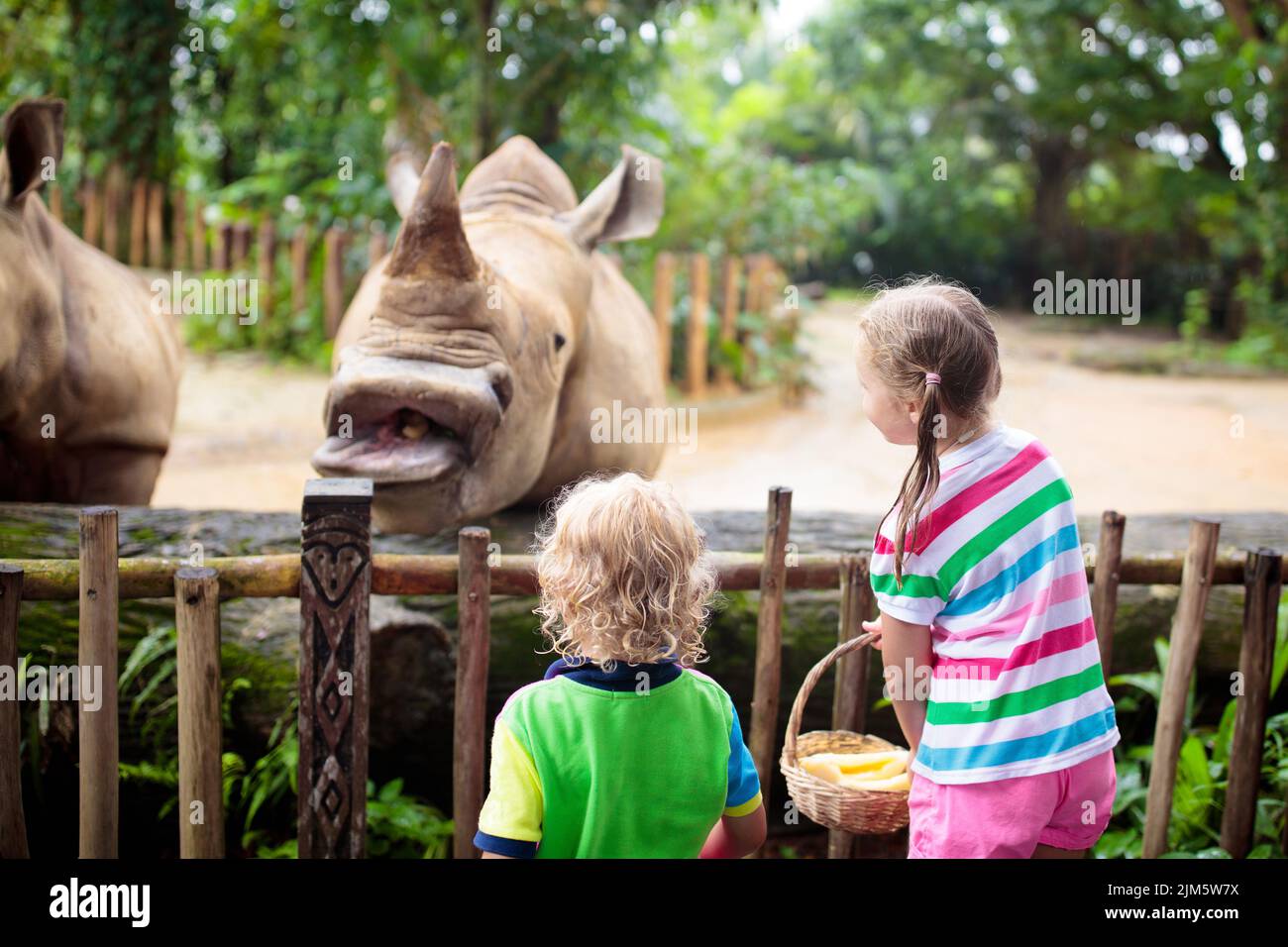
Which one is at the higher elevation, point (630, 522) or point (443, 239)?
point (443, 239)

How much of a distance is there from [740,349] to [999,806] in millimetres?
9259

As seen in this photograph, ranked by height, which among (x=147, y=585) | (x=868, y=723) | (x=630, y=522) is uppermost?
(x=630, y=522)

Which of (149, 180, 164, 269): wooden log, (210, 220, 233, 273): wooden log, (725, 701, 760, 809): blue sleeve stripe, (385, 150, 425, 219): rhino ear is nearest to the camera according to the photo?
(725, 701, 760, 809): blue sleeve stripe

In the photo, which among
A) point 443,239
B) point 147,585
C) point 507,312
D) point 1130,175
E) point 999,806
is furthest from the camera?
point 1130,175

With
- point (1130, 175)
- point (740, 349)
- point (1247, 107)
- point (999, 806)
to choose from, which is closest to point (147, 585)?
point (999, 806)

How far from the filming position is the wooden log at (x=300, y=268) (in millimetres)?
11195

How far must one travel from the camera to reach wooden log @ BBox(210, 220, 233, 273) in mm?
12359

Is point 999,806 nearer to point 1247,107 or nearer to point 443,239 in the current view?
point 443,239

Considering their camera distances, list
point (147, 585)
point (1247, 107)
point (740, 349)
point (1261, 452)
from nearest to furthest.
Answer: point (147, 585) < point (1261, 452) < point (740, 349) < point (1247, 107)

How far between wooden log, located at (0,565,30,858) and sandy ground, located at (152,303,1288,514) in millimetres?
3984

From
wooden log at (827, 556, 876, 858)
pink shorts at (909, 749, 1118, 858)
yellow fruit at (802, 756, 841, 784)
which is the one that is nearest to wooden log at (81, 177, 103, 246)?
wooden log at (827, 556, 876, 858)

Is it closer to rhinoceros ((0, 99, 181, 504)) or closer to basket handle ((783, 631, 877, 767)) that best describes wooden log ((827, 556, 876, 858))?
basket handle ((783, 631, 877, 767))

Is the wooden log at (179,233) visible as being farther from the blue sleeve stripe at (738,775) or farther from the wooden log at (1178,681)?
the blue sleeve stripe at (738,775)
